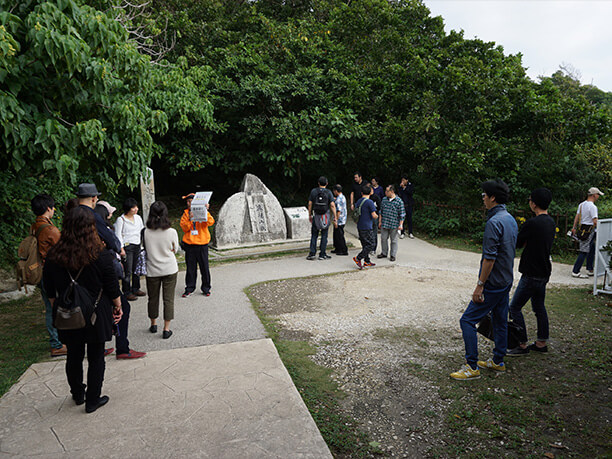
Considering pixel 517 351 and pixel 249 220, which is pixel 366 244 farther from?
pixel 517 351

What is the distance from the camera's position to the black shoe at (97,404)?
150 inches

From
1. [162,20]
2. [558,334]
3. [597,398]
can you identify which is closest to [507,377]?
[597,398]

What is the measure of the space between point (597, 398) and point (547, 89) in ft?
39.7

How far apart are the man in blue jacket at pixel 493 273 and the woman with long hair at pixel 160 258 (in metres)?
3.56

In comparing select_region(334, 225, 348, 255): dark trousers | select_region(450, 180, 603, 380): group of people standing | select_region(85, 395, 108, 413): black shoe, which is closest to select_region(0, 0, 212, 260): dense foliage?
select_region(85, 395, 108, 413): black shoe

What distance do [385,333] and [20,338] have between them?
5.00 m

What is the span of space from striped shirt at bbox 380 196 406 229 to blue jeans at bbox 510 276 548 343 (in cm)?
470

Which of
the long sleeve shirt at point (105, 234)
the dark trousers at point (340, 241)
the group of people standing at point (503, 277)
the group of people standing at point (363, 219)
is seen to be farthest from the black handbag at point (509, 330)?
the dark trousers at point (340, 241)

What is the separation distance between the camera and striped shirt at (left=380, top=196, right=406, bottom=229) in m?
9.62

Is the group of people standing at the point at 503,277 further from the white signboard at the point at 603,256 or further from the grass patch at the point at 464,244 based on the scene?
the grass patch at the point at 464,244

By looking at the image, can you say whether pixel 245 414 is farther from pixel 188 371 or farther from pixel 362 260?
pixel 362 260

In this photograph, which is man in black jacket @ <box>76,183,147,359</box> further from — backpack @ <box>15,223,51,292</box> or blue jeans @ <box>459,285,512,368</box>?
blue jeans @ <box>459,285,512,368</box>

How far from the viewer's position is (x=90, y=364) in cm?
382

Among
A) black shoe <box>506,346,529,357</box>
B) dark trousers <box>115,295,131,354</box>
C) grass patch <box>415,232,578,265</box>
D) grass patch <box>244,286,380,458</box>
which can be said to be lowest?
grass patch <box>244,286,380,458</box>
